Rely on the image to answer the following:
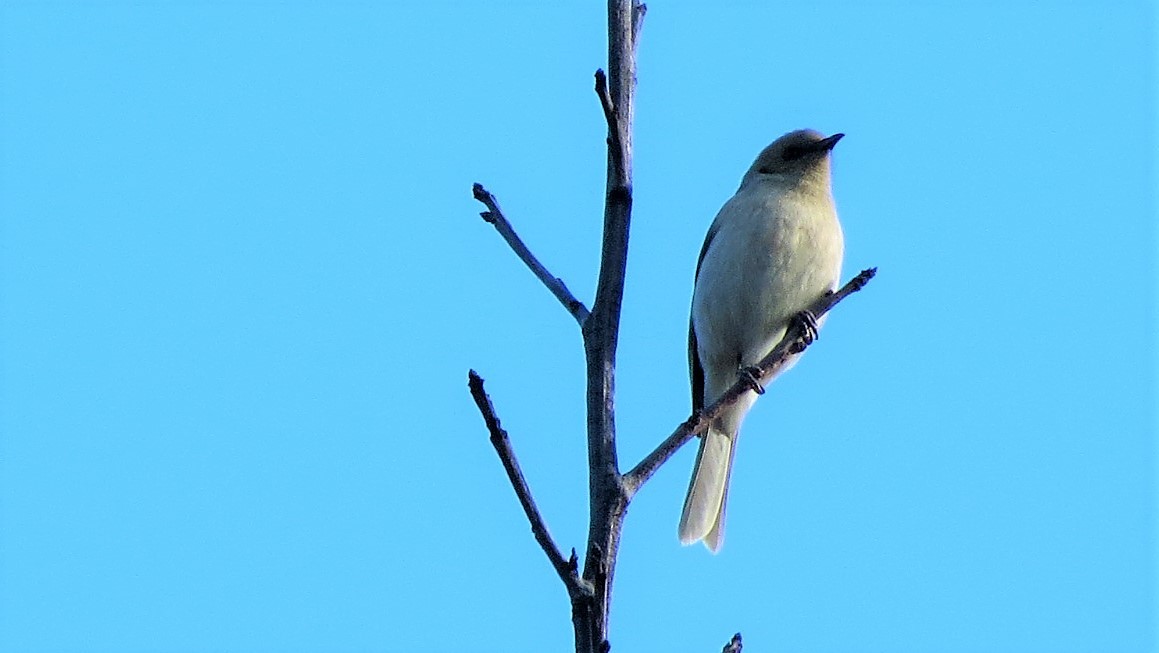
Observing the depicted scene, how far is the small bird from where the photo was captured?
18.4 feet

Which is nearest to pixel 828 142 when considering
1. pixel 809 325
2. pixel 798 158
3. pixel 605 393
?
pixel 798 158

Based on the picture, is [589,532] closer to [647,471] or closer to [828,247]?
[647,471]

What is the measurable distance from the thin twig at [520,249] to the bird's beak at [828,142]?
372 cm

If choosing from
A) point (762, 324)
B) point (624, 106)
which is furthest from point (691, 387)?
point (624, 106)

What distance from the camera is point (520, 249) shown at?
10.7 feet

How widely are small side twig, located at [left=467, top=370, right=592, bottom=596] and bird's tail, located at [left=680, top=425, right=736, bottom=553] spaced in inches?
119

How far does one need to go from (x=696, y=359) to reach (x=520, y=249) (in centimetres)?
325

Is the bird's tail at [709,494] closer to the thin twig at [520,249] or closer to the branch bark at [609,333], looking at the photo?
the thin twig at [520,249]

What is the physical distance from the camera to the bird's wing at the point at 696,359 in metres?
6.25

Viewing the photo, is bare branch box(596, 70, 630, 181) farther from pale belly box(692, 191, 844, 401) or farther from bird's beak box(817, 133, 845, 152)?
bird's beak box(817, 133, 845, 152)

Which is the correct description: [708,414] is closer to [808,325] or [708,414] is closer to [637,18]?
[637,18]

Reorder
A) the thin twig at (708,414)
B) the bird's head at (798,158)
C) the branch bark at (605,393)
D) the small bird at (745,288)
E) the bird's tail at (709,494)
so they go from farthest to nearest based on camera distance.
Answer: the bird's head at (798,158)
the small bird at (745,288)
the bird's tail at (709,494)
the thin twig at (708,414)
the branch bark at (605,393)

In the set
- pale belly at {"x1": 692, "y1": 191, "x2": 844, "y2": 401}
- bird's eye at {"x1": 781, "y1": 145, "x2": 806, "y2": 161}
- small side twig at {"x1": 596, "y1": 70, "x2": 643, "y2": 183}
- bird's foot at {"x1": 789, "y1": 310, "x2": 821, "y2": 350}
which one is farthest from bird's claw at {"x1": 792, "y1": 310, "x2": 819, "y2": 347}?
small side twig at {"x1": 596, "y1": 70, "x2": 643, "y2": 183}

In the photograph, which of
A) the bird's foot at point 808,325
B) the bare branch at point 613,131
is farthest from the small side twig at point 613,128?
the bird's foot at point 808,325
